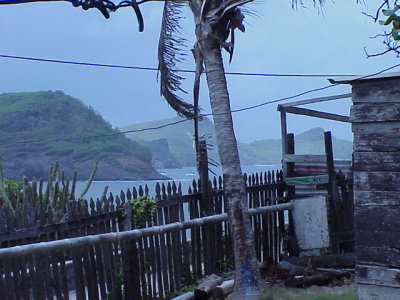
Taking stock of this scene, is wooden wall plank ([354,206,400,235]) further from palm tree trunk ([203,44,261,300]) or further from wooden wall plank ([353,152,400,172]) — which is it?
palm tree trunk ([203,44,261,300])

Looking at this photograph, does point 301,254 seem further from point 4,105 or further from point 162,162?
point 162,162

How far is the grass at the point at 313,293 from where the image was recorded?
8992 mm

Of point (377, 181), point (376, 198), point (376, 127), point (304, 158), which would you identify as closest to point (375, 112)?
point (376, 127)

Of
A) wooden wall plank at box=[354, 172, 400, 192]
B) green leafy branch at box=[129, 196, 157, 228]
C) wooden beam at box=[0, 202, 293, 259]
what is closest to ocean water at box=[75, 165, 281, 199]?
green leafy branch at box=[129, 196, 157, 228]

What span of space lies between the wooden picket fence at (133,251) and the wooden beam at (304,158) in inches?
20.9

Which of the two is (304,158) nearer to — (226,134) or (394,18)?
(226,134)

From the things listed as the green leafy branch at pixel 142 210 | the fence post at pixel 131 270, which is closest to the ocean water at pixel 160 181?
the green leafy branch at pixel 142 210

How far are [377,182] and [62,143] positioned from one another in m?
32.9

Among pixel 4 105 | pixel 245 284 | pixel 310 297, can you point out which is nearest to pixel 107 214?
pixel 245 284

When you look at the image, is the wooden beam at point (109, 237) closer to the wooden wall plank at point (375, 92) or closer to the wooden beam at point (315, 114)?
the wooden beam at point (315, 114)

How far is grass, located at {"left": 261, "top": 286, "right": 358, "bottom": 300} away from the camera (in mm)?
8992

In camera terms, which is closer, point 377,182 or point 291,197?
point 377,182

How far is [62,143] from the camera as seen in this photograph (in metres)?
38.8

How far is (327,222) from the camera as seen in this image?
37.2ft
